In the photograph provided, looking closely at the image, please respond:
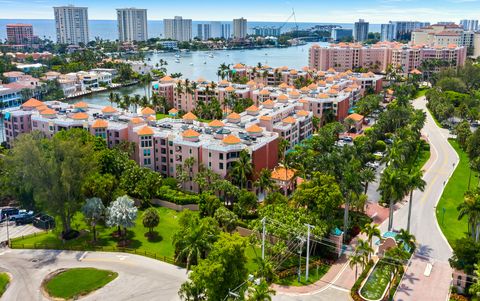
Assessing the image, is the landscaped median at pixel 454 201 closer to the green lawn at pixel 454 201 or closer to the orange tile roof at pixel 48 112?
the green lawn at pixel 454 201

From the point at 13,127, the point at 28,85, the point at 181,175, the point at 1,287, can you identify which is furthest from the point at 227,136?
the point at 28,85

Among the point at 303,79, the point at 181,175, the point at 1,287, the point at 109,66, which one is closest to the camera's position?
the point at 1,287

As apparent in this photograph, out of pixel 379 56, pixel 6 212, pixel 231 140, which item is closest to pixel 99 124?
pixel 6 212

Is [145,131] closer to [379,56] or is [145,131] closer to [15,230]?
[15,230]

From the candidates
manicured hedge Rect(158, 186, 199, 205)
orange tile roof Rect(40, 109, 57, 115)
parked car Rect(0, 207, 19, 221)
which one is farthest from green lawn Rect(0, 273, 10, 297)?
orange tile roof Rect(40, 109, 57, 115)

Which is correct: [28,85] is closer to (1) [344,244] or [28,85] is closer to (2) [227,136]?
(2) [227,136]

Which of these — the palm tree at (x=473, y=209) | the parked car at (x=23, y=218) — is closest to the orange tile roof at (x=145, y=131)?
the parked car at (x=23, y=218)
